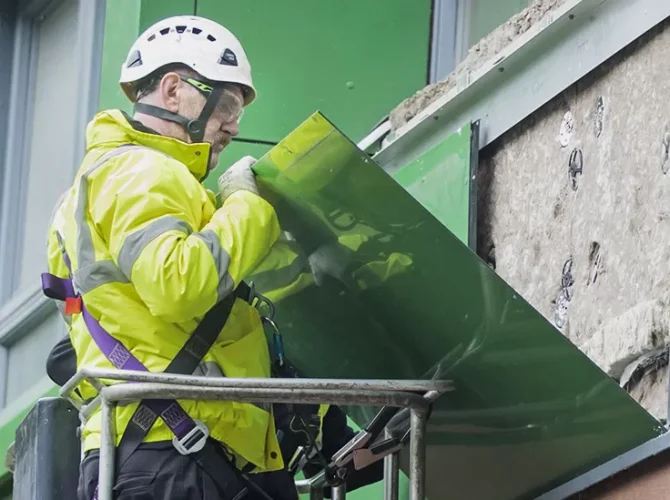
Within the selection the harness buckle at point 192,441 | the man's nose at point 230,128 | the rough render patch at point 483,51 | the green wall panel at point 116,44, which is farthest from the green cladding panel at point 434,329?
the green wall panel at point 116,44

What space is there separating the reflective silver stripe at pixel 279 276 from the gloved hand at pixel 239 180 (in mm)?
339

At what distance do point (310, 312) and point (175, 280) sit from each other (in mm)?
784

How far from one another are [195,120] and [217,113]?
86 mm

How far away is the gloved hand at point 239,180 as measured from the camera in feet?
14.1

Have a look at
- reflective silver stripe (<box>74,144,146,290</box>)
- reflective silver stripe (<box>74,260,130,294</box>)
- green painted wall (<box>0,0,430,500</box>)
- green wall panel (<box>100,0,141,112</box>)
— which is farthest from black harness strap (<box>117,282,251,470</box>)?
green wall panel (<box>100,0,141,112</box>)

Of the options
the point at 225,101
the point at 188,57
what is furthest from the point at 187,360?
the point at 188,57

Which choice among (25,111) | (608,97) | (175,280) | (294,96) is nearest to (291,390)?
(175,280)

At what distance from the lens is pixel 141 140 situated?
4445mm

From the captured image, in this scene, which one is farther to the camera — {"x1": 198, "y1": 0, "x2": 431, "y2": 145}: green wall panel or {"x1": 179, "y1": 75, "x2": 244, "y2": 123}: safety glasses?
{"x1": 198, "y1": 0, "x2": 431, "y2": 145}: green wall panel

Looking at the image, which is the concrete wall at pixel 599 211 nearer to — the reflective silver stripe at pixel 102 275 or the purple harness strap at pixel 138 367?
the purple harness strap at pixel 138 367

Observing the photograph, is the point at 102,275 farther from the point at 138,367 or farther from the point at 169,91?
the point at 169,91

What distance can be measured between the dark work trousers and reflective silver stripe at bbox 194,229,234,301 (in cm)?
42

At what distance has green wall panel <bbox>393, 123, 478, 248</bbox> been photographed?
18.3 feet

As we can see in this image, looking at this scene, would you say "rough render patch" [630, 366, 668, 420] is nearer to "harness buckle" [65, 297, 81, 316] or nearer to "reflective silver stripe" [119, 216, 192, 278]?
"reflective silver stripe" [119, 216, 192, 278]
